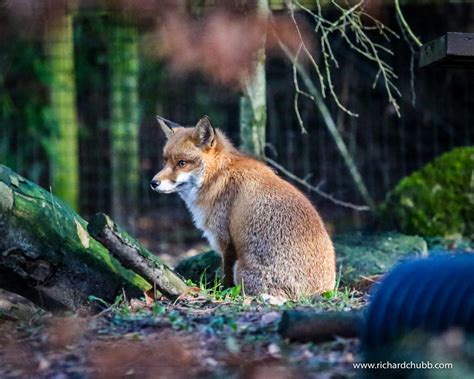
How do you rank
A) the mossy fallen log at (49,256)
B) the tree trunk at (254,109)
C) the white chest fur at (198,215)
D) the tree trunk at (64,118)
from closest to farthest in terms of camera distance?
the mossy fallen log at (49,256), the white chest fur at (198,215), the tree trunk at (254,109), the tree trunk at (64,118)

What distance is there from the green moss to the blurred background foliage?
6.22 feet

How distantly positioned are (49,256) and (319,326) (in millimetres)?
2169

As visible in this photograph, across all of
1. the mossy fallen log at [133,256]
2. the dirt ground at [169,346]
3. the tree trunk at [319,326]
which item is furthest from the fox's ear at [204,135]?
the tree trunk at [319,326]

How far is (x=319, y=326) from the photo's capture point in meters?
4.31

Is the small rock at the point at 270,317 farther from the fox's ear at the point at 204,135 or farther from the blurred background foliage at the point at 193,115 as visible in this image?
the blurred background foliage at the point at 193,115

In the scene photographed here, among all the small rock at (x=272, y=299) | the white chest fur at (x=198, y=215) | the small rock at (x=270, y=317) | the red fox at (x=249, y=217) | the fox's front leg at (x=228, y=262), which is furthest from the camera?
the white chest fur at (x=198, y=215)

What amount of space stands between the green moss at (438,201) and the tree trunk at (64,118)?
3.98m

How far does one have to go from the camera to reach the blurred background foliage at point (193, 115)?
11781 millimetres

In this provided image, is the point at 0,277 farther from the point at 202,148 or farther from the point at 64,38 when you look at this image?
the point at 64,38

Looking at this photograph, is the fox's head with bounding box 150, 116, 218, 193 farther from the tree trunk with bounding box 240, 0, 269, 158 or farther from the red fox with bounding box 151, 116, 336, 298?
the tree trunk with bounding box 240, 0, 269, 158

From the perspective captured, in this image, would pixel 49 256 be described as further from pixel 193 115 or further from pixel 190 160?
pixel 193 115

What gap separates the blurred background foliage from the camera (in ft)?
38.7

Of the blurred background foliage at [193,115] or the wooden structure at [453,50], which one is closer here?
the wooden structure at [453,50]

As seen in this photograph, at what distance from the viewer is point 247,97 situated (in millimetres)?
8422
